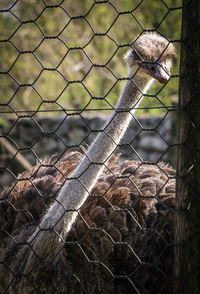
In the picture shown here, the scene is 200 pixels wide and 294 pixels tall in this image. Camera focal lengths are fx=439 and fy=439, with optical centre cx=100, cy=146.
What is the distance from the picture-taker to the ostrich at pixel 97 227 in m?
1.97

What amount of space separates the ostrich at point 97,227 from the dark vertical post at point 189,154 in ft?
1.13

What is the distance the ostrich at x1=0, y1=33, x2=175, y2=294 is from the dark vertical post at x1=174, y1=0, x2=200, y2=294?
0.34 metres

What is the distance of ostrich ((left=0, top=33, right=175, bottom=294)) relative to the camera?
197cm

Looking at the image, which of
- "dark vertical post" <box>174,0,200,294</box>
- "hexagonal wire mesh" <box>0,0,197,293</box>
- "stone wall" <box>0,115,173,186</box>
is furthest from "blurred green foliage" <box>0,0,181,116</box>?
"dark vertical post" <box>174,0,200,294</box>

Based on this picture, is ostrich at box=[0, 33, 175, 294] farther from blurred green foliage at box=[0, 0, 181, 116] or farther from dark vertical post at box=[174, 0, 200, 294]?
blurred green foliage at box=[0, 0, 181, 116]

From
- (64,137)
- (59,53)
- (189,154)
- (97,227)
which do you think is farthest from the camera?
(59,53)

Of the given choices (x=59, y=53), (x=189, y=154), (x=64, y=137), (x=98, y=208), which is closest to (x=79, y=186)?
→ (x=98, y=208)

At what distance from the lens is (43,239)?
1.96m

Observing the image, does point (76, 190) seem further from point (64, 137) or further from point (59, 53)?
point (59, 53)

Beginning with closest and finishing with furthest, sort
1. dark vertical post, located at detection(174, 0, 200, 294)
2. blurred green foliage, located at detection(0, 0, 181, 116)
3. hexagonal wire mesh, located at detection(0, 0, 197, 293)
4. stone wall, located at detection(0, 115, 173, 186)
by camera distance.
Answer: dark vertical post, located at detection(174, 0, 200, 294), hexagonal wire mesh, located at detection(0, 0, 197, 293), stone wall, located at detection(0, 115, 173, 186), blurred green foliage, located at detection(0, 0, 181, 116)

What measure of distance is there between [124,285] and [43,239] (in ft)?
1.69

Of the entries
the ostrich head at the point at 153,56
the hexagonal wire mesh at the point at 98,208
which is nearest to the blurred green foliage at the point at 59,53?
the hexagonal wire mesh at the point at 98,208

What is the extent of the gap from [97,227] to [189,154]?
0.92m

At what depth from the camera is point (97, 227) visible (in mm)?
2209
